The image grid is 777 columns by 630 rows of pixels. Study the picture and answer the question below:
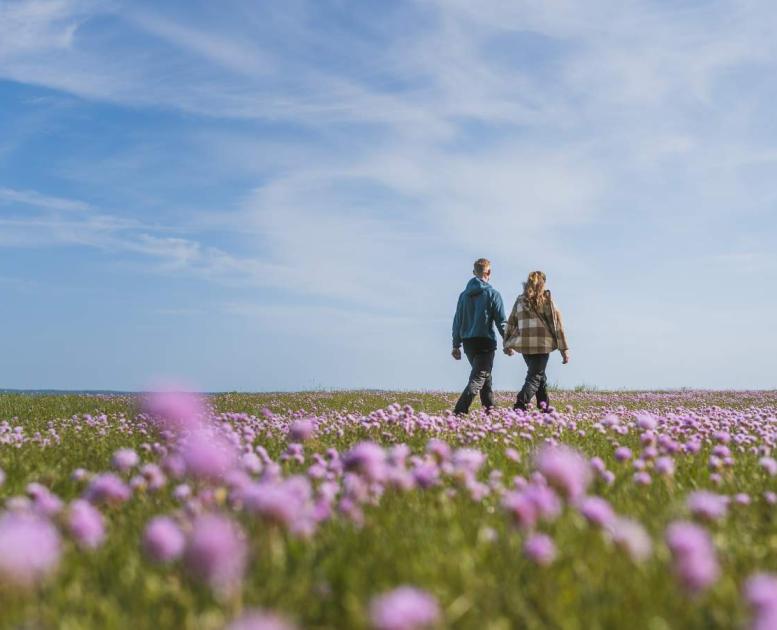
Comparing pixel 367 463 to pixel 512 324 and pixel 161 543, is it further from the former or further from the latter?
pixel 512 324

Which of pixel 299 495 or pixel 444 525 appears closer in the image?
pixel 299 495

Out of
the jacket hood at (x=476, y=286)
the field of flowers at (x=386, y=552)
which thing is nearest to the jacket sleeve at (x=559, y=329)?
the jacket hood at (x=476, y=286)

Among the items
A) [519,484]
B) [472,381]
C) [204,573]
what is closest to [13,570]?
[204,573]

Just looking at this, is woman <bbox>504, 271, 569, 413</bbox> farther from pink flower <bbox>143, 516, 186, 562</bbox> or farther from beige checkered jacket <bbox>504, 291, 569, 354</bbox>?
pink flower <bbox>143, 516, 186, 562</bbox>

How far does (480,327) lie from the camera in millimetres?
12992

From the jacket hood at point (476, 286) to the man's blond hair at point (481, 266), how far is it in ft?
0.43

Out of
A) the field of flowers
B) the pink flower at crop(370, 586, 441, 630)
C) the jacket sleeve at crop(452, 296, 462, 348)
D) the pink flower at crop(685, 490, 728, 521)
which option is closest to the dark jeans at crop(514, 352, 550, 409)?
the jacket sleeve at crop(452, 296, 462, 348)

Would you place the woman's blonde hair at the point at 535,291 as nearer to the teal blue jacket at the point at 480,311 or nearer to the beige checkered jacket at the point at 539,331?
the beige checkered jacket at the point at 539,331

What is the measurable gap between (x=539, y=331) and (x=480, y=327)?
3.44 ft

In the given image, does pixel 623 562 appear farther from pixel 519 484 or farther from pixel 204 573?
pixel 204 573

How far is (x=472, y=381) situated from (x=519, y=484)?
836 centimetres

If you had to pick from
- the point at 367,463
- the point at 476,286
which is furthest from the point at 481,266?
the point at 367,463

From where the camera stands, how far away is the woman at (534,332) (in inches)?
513

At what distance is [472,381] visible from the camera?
12844mm
